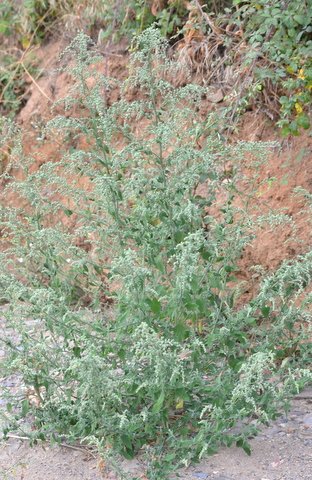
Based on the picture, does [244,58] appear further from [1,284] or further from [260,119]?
[1,284]

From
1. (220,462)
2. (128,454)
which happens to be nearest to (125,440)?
(128,454)

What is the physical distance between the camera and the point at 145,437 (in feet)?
9.13

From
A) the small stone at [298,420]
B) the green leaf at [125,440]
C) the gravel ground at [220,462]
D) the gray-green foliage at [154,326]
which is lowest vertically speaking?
the small stone at [298,420]

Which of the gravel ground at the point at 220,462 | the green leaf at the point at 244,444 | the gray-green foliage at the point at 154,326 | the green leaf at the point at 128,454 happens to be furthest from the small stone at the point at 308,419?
the green leaf at the point at 128,454

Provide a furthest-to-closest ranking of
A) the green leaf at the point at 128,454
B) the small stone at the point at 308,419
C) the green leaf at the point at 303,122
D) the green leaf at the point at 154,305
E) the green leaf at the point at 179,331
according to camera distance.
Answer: the green leaf at the point at 303,122 → the small stone at the point at 308,419 → the green leaf at the point at 128,454 → the green leaf at the point at 179,331 → the green leaf at the point at 154,305

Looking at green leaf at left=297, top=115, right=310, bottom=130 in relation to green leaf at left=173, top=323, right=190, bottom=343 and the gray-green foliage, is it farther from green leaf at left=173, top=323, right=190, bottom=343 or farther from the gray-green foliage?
green leaf at left=173, top=323, right=190, bottom=343

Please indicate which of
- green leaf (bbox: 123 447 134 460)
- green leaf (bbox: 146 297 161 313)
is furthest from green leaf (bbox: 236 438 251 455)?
green leaf (bbox: 146 297 161 313)

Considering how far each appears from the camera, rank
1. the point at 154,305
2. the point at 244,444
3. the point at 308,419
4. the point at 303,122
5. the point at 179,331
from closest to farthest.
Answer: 1. the point at 154,305
2. the point at 179,331
3. the point at 244,444
4. the point at 308,419
5. the point at 303,122

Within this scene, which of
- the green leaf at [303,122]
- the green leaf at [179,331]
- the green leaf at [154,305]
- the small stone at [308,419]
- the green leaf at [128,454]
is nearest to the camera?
the green leaf at [154,305]

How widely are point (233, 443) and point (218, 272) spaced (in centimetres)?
84

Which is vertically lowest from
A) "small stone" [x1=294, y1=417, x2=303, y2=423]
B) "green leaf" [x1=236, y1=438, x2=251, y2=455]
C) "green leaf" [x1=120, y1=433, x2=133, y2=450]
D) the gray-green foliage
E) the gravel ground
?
"small stone" [x1=294, y1=417, x2=303, y2=423]

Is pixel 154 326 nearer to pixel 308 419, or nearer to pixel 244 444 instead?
pixel 244 444

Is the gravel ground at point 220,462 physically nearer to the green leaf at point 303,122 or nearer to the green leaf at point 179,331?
the green leaf at point 179,331

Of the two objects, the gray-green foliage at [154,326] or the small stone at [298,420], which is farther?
the small stone at [298,420]
